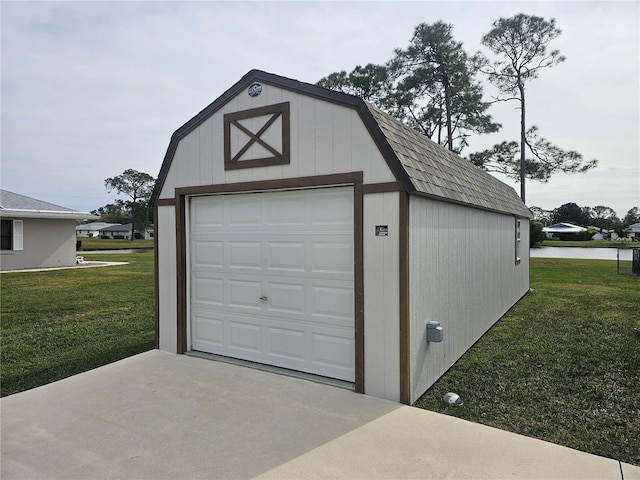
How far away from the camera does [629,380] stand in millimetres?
4574

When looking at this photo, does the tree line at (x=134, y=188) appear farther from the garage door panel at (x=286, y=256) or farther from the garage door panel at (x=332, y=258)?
the garage door panel at (x=332, y=258)

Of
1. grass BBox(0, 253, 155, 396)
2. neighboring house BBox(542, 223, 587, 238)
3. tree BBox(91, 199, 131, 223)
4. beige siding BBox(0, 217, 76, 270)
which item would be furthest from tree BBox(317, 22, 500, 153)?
tree BBox(91, 199, 131, 223)

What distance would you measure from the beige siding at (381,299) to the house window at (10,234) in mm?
18886

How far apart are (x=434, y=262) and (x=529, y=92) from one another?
2082 cm

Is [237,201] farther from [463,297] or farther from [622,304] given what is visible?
[622,304]

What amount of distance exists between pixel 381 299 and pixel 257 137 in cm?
244

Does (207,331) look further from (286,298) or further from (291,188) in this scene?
(291,188)

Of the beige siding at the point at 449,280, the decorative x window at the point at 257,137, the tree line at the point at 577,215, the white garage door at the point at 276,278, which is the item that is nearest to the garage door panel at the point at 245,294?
the white garage door at the point at 276,278

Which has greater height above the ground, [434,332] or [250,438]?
[434,332]

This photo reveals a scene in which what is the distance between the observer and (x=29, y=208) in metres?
17.7

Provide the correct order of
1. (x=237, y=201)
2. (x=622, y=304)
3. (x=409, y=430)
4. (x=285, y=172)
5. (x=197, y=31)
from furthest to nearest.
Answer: (x=622, y=304) → (x=197, y=31) → (x=237, y=201) → (x=285, y=172) → (x=409, y=430)

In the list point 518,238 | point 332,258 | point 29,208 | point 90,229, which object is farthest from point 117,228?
point 332,258

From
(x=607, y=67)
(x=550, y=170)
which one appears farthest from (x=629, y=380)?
(x=550, y=170)

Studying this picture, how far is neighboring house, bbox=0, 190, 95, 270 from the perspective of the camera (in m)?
17.1
